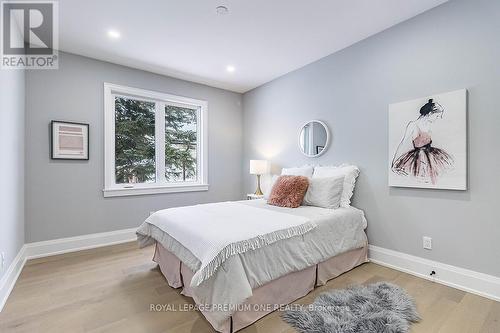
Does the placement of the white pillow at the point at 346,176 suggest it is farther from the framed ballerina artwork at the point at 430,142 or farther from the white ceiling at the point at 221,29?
the white ceiling at the point at 221,29

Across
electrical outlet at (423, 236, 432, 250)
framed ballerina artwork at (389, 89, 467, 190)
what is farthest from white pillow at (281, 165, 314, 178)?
electrical outlet at (423, 236, 432, 250)

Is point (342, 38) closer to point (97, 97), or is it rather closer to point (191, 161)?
point (191, 161)

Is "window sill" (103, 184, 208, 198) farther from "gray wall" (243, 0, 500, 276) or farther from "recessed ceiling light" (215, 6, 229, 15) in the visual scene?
"recessed ceiling light" (215, 6, 229, 15)

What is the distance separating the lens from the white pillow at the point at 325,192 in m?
2.73

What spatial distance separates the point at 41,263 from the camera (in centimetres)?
276

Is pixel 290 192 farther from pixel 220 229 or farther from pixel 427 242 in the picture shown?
pixel 427 242

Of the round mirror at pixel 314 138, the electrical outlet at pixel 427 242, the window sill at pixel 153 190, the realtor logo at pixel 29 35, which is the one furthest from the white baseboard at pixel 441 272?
the realtor logo at pixel 29 35

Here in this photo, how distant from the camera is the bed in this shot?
5.11 feet

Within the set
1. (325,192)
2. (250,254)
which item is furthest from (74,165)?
Result: (325,192)

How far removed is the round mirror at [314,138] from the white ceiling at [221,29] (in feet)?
3.10

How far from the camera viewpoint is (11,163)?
2320 millimetres

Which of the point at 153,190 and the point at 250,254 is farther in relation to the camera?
the point at 153,190

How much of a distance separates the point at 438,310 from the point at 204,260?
1.86 meters

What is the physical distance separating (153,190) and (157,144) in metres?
0.76
